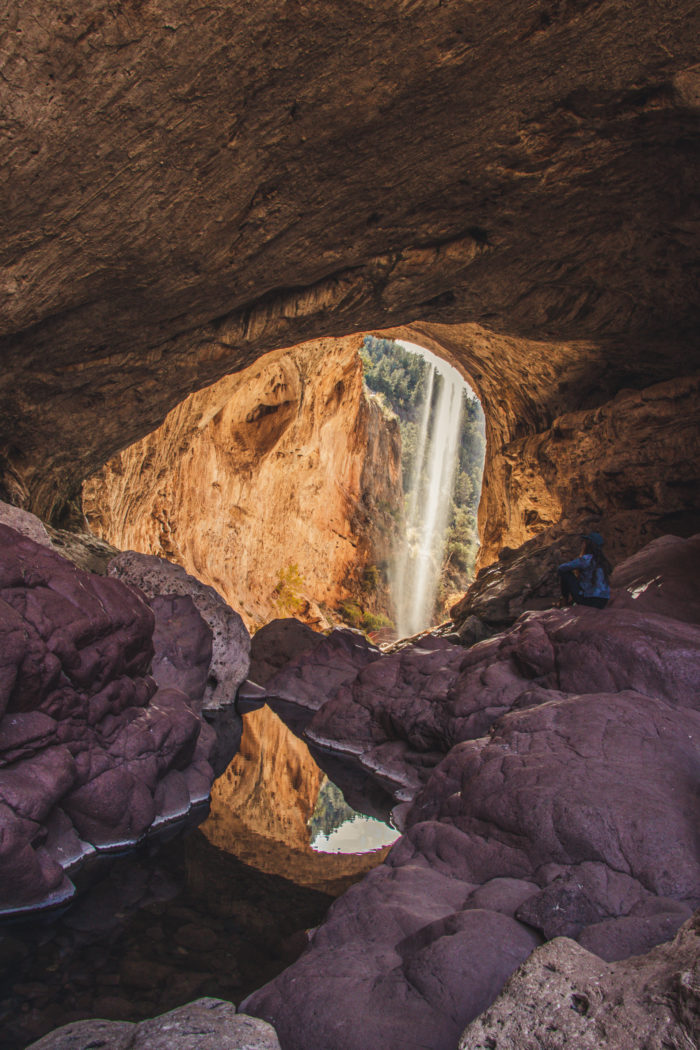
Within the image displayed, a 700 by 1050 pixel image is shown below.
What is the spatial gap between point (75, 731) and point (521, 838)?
9.90 feet

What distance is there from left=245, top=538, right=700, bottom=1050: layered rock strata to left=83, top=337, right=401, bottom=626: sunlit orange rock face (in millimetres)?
9041

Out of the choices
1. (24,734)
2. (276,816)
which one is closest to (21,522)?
(24,734)

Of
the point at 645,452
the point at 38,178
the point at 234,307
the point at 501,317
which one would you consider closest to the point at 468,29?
the point at 38,178

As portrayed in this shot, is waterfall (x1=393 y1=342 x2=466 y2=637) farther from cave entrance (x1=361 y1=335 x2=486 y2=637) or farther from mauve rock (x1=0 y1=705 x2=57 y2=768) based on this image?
mauve rock (x1=0 y1=705 x2=57 y2=768)

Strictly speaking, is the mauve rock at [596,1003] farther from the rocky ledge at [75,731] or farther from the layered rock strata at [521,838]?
the rocky ledge at [75,731]

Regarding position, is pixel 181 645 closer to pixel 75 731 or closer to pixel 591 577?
pixel 75 731

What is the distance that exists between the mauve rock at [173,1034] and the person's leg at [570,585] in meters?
5.95

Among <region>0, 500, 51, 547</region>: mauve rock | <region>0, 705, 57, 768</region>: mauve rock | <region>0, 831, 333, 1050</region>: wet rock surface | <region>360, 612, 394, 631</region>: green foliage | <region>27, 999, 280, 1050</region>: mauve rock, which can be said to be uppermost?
<region>0, 500, 51, 547</region>: mauve rock

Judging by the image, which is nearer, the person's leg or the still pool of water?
the still pool of water

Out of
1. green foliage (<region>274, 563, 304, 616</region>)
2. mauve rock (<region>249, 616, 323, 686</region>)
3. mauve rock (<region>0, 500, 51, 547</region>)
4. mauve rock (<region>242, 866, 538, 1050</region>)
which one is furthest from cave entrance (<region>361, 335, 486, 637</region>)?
mauve rock (<region>242, 866, 538, 1050</region>)

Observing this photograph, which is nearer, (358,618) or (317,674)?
(317,674)

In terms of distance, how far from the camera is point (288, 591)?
21516mm

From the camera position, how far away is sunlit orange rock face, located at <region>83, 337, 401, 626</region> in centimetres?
1421

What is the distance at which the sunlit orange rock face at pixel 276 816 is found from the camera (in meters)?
4.67
